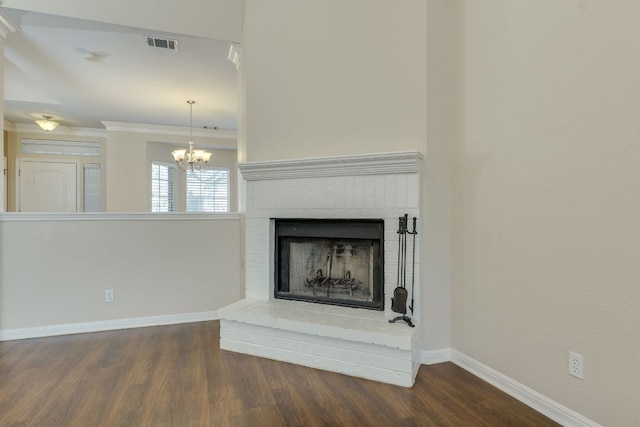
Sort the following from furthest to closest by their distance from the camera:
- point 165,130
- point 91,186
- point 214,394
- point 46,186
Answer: point 91,186 → point 165,130 → point 46,186 → point 214,394

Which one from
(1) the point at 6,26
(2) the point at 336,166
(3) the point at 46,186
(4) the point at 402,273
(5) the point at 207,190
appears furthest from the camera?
(5) the point at 207,190

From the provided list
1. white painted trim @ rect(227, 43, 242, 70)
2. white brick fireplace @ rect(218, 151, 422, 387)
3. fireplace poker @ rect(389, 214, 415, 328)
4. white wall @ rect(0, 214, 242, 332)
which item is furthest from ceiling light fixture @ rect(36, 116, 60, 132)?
fireplace poker @ rect(389, 214, 415, 328)

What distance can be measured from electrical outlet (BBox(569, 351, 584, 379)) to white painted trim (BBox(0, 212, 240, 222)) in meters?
3.00

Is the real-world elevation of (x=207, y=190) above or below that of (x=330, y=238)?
above

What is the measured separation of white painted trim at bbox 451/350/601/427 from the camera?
1.73m

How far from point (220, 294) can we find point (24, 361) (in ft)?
5.26

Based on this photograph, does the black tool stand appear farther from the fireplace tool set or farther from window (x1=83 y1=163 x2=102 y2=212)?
window (x1=83 y1=163 x2=102 y2=212)

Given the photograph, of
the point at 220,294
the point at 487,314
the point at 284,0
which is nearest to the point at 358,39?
the point at 284,0

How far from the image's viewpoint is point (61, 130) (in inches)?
267

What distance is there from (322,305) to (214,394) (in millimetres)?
1051

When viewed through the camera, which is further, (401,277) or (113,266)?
(113,266)

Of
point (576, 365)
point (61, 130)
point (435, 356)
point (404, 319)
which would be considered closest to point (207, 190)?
point (61, 130)

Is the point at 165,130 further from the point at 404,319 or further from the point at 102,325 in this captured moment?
the point at 404,319

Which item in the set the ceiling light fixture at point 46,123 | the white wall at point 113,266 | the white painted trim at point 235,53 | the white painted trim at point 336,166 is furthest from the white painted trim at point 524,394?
the ceiling light fixture at point 46,123
